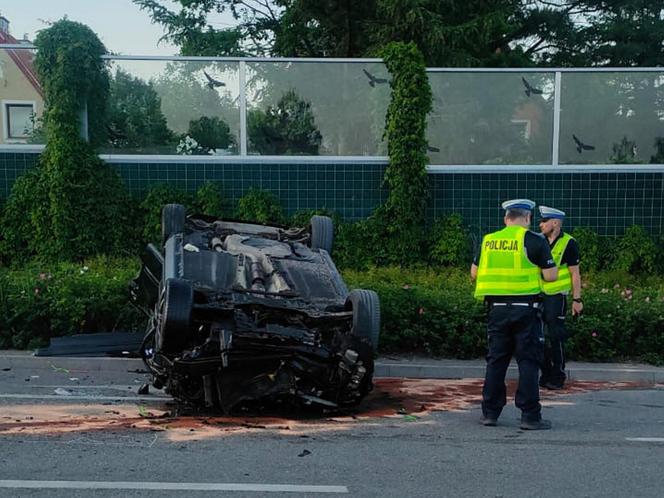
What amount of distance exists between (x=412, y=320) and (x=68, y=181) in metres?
6.49

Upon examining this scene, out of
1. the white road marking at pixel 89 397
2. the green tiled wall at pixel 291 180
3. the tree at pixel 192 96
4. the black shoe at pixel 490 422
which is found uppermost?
the tree at pixel 192 96

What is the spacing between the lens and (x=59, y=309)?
875 centimetres

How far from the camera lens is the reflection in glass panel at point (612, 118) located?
13.2 meters

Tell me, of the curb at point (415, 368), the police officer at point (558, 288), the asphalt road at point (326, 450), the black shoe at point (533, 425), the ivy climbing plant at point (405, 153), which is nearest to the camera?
the asphalt road at point (326, 450)

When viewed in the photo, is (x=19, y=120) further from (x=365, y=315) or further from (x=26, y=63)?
(x=365, y=315)

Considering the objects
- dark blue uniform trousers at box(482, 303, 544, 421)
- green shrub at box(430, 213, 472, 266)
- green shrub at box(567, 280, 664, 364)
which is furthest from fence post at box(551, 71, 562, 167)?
dark blue uniform trousers at box(482, 303, 544, 421)

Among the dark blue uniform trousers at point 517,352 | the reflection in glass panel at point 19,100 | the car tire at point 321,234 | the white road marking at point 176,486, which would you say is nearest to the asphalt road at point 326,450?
the white road marking at point 176,486

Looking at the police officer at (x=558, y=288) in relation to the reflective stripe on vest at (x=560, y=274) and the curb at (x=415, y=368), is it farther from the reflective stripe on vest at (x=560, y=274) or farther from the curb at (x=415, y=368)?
the curb at (x=415, y=368)

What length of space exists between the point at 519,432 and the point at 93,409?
11.7 ft

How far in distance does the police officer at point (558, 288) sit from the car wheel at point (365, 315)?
2.13 m

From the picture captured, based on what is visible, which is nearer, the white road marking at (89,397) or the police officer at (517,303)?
the police officer at (517,303)

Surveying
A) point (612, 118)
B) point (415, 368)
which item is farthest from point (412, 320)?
point (612, 118)

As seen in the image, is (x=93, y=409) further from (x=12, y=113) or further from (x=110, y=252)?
(x=12, y=113)

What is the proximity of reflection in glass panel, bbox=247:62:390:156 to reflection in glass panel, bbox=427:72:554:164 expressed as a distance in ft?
3.50
